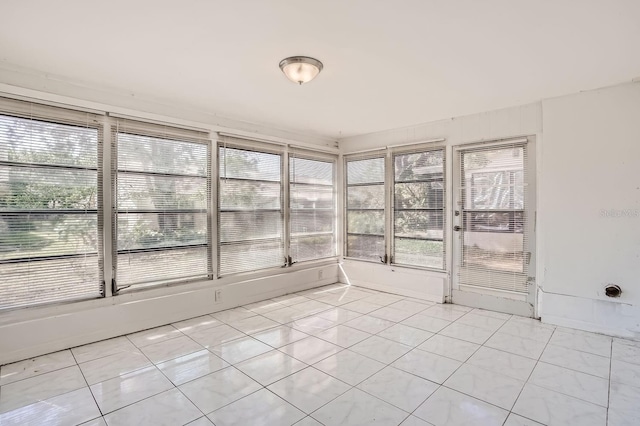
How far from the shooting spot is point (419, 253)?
196 inches

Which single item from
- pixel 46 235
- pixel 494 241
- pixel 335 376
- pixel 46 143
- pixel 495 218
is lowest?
pixel 335 376

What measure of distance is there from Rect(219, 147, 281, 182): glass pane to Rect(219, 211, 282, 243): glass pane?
1.71ft

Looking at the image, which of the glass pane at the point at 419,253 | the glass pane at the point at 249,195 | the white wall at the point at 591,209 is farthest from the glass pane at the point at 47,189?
the white wall at the point at 591,209

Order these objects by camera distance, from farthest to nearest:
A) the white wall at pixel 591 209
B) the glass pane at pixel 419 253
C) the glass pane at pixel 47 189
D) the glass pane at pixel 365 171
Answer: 1. the glass pane at pixel 365 171
2. the glass pane at pixel 419 253
3. the white wall at pixel 591 209
4. the glass pane at pixel 47 189

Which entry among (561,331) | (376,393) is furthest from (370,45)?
(561,331)

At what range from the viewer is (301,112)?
4305 millimetres

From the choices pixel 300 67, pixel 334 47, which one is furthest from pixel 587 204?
pixel 300 67

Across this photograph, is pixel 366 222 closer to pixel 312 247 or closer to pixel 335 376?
pixel 312 247

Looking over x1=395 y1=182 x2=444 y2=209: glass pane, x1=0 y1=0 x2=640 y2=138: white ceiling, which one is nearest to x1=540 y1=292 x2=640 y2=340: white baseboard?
x1=395 y1=182 x2=444 y2=209: glass pane

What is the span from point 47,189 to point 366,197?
417 centimetres

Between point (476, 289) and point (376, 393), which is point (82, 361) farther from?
point (476, 289)

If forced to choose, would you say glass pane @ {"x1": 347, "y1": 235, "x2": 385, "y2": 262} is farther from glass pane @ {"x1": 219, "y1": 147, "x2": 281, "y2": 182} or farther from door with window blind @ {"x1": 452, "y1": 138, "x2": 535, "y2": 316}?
glass pane @ {"x1": 219, "y1": 147, "x2": 281, "y2": 182}

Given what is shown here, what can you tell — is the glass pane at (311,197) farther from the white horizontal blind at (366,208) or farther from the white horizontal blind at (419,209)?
the white horizontal blind at (419,209)

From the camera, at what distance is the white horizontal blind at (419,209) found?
476cm
